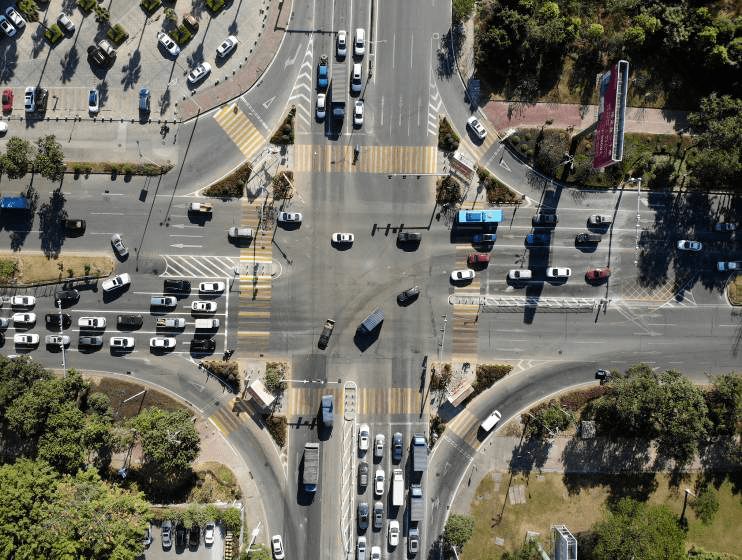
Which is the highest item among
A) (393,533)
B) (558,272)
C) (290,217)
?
(290,217)

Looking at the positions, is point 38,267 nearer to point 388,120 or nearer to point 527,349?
point 388,120

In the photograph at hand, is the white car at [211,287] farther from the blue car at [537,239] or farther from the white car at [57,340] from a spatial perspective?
the blue car at [537,239]

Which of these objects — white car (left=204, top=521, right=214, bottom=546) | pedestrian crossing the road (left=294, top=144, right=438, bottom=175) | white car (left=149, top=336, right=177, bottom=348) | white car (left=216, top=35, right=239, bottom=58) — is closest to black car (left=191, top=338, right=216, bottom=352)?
white car (left=149, top=336, right=177, bottom=348)

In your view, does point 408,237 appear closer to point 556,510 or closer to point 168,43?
point 168,43

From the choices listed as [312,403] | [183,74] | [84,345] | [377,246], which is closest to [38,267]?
[84,345]

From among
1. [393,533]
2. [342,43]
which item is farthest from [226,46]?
[393,533]
